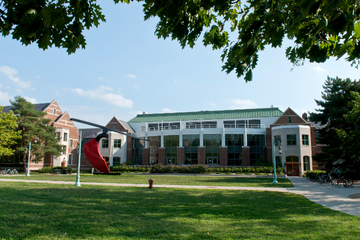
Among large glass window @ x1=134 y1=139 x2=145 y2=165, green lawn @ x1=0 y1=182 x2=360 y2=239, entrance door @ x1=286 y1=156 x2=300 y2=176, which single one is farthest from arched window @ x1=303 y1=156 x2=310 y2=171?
green lawn @ x1=0 y1=182 x2=360 y2=239

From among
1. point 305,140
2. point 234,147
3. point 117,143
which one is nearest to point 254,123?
point 234,147

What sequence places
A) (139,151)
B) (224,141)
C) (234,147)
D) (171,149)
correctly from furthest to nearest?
1. (139,151)
2. (171,149)
3. (234,147)
4. (224,141)

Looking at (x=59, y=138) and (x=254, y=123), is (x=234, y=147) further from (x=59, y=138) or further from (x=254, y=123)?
(x=59, y=138)

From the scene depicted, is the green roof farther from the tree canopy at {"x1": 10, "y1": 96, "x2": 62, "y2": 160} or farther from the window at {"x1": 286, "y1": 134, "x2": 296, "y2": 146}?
the tree canopy at {"x1": 10, "y1": 96, "x2": 62, "y2": 160}

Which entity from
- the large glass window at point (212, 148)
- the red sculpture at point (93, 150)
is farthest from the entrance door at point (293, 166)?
the red sculpture at point (93, 150)

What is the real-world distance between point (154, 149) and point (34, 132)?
69.3ft

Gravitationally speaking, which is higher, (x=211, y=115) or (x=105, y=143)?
(x=211, y=115)

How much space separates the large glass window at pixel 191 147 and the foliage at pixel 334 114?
69.1ft

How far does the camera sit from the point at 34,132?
42.2 metres

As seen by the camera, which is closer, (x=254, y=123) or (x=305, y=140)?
(x=305, y=140)

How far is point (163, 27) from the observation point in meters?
5.33

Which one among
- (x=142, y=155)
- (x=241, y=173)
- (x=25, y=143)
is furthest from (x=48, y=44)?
(x=142, y=155)

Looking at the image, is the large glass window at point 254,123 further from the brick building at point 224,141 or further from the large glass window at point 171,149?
the large glass window at point 171,149

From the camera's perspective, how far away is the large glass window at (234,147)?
154 ft
